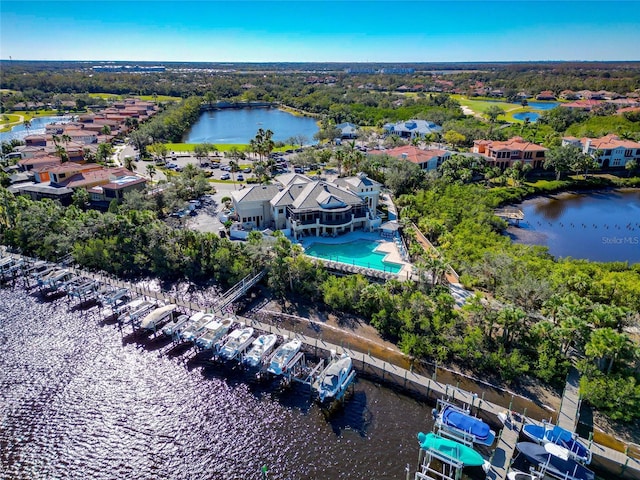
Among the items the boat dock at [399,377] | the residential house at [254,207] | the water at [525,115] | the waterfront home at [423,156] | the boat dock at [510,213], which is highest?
the water at [525,115]

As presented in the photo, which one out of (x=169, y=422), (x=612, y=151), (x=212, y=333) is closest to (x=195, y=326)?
(x=212, y=333)

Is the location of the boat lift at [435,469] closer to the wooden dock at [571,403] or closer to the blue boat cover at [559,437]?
the blue boat cover at [559,437]

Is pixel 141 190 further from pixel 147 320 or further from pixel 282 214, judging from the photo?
pixel 147 320

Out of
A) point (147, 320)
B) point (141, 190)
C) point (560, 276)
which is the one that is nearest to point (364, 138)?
point (141, 190)

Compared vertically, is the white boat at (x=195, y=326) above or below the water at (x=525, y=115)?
below

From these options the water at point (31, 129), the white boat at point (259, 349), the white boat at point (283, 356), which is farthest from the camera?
the water at point (31, 129)

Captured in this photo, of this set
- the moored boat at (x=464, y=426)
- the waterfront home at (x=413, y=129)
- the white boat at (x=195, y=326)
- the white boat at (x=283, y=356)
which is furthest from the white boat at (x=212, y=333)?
the waterfront home at (x=413, y=129)

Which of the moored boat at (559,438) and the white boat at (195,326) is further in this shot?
the white boat at (195,326)

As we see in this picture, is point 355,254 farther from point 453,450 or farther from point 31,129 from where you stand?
point 31,129
